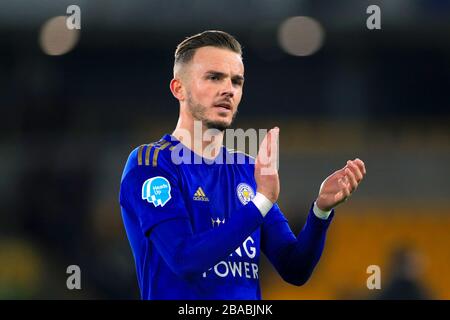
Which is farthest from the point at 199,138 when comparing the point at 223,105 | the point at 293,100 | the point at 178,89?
the point at 293,100

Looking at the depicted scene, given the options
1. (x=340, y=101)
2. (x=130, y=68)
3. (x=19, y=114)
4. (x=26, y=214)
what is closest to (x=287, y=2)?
(x=340, y=101)

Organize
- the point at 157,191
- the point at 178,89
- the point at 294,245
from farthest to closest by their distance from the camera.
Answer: the point at 178,89
the point at 294,245
the point at 157,191

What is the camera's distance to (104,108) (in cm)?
1570

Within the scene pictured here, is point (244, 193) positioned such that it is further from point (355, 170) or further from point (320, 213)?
point (355, 170)

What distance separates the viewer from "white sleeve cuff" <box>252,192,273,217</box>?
Result: 3.95 meters

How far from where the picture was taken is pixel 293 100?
15898 millimetres

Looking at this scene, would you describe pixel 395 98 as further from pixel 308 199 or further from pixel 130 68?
pixel 130 68

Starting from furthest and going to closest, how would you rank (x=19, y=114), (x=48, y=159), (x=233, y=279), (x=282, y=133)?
(x=282, y=133) → (x=19, y=114) → (x=48, y=159) → (x=233, y=279)

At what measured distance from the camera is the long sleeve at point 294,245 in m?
4.39

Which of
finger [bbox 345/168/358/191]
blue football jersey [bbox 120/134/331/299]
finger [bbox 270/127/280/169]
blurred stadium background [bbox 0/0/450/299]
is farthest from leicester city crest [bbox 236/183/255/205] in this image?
blurred stadium background [bbox 0/0/450/299]

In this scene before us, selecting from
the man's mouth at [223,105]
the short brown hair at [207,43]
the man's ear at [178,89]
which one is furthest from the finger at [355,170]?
the man's ear at [178,89]

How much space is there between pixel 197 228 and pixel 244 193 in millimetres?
420

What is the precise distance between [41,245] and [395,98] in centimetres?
765

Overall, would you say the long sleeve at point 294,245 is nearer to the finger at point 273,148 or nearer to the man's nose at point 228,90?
the finger at point 273,148
